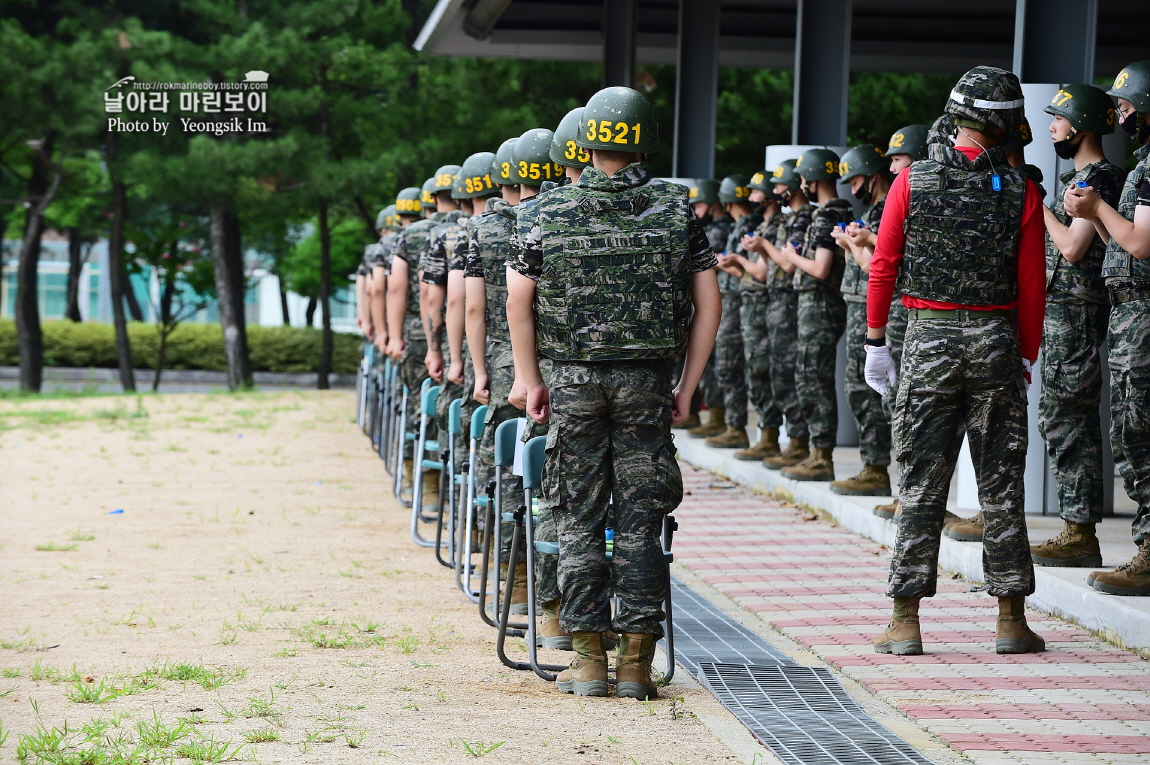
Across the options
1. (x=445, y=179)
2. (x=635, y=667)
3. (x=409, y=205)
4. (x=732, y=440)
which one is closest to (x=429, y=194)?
(x=445, y=179)

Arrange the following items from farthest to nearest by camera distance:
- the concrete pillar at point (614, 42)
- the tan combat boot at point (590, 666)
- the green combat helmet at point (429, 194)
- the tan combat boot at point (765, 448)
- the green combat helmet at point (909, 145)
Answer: the concrete pillar at point (614, 42), the tan combat boot at point (765, 448), the green combat helmet at point (429, 194), the green combat helmet at point (909, 145), the tan combat boot at point (590, 666)

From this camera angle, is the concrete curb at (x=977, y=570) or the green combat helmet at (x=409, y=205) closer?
the concrete curb at (x=977, y=570)

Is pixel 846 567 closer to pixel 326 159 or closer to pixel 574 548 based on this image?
pixel 574 548

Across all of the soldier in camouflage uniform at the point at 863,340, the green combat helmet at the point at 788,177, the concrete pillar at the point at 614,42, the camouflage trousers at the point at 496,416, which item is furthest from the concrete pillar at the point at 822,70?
the camouflage trousers at the point at 496,416

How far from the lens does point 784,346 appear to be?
1152 cm

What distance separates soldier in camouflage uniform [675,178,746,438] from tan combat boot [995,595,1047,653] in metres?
7.11

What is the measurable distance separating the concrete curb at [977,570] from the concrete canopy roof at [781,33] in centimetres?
953

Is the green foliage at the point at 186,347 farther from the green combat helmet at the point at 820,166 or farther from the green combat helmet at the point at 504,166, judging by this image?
the green combat helmet at the point at 504,166

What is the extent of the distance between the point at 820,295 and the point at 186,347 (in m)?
27.9

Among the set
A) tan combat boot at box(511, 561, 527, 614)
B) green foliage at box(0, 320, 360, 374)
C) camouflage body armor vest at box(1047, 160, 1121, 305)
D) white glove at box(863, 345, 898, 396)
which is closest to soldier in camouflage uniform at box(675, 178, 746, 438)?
camouflage body armor vest at box(1047, 160, 1121, 305)

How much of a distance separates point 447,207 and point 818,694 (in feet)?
20.9

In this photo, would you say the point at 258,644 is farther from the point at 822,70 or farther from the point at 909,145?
the point at 822,70

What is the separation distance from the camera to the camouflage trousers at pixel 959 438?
6.12 meters

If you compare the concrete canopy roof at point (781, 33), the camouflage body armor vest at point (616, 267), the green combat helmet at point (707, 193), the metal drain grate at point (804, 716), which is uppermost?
the concrete canopy roof at point (781, 33)
